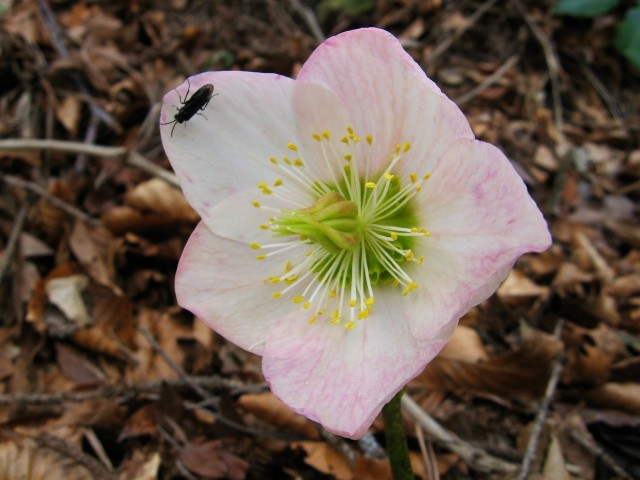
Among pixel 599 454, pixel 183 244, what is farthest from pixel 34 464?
pixel 599 454

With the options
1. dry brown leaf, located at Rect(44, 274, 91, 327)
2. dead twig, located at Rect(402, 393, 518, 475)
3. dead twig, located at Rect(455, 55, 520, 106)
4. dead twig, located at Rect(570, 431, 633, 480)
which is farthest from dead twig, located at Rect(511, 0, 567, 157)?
dry brown leaf, located at Rect(44, 274, 91, 327)

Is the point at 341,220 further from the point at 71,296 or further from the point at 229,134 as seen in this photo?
the point at 71,296

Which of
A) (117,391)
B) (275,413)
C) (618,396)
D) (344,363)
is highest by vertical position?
(344,363)

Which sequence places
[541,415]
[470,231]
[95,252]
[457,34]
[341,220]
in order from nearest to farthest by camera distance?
1. [470,231]
2. [341,220]
3. [541,415]
4. [95,252]
5. [457,34]

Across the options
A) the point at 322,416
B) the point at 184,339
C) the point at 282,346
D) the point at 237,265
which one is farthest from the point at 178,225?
the point at 322,416

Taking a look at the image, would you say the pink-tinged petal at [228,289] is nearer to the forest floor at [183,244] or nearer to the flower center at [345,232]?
the flower center at [345,232]

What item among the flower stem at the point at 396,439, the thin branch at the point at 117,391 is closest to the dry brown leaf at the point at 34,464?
the thin branch at the point at 117,391

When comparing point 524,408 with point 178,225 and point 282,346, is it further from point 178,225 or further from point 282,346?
point 178,225

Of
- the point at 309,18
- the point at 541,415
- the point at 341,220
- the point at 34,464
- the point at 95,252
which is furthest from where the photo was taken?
the point at 309,18
